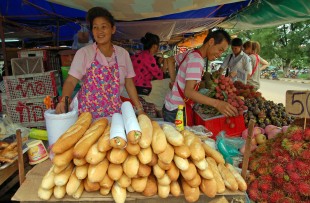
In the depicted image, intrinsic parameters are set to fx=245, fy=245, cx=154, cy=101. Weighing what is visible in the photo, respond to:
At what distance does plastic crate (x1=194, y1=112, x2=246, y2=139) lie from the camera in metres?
2.37

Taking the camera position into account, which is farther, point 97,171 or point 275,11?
point 275,11

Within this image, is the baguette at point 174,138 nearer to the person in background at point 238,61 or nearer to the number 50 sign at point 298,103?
the number 50 sign at point 298,103

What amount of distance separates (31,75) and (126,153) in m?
2.93

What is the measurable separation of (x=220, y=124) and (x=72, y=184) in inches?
64.8

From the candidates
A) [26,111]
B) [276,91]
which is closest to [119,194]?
[26,111]

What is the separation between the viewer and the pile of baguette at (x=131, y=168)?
1094 millimetres

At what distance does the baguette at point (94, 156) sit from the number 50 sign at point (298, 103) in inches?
58.1

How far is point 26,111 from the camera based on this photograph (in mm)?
3457

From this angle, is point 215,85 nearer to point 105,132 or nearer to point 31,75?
point 105,132

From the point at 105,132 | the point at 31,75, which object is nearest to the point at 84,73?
the point at 105,132

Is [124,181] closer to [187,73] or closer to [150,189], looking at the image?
[150,189]

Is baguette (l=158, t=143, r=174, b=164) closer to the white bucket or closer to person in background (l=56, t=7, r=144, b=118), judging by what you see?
the white bucket

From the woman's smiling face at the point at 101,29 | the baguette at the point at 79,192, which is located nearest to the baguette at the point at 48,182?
the baguette at the point at 79,192

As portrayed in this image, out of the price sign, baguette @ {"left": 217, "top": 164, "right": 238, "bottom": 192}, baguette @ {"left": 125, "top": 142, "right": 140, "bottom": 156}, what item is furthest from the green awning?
baguette @ {"left": 125, "top": 142, "right": 140, "bottom": 156}
